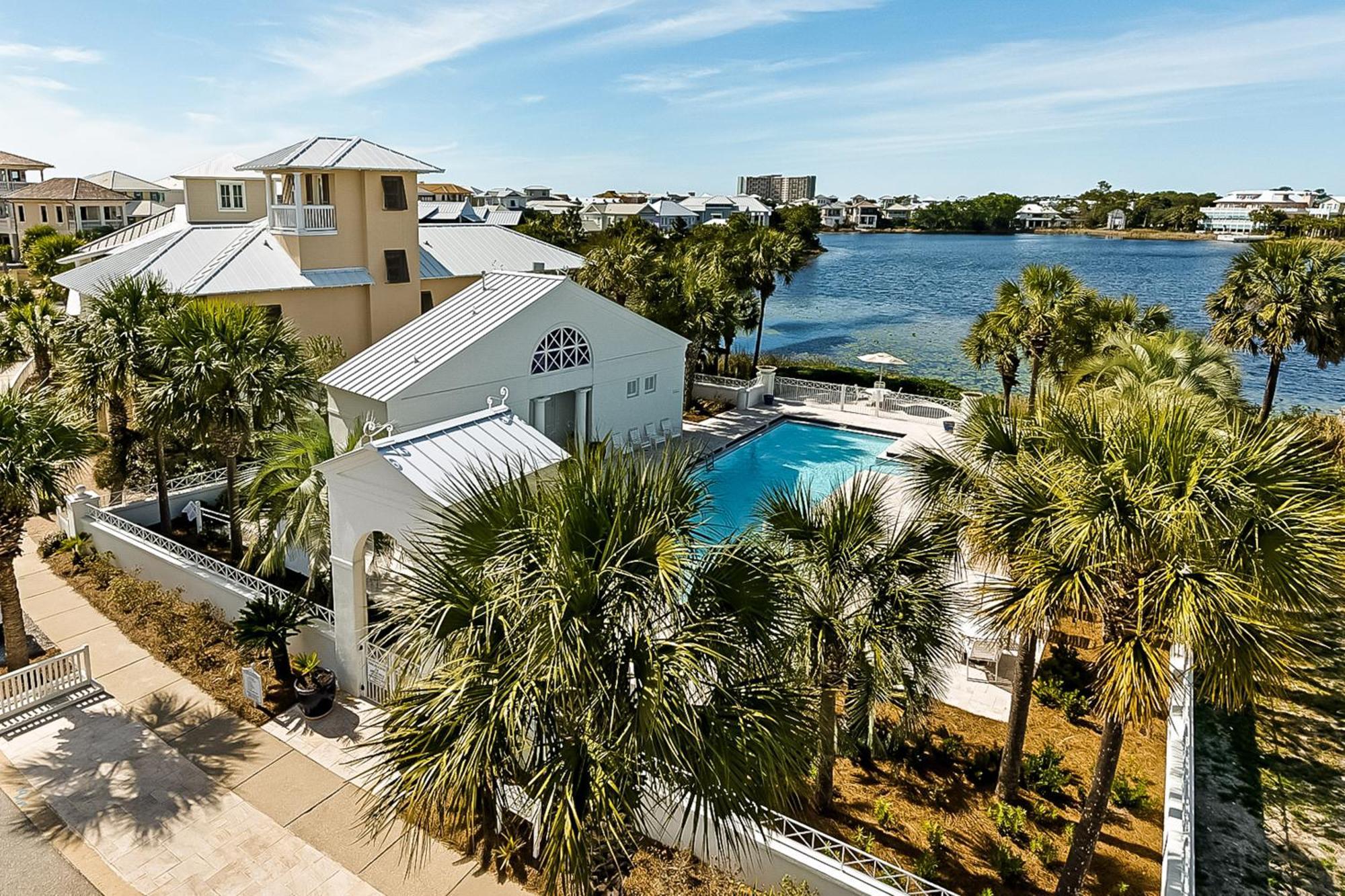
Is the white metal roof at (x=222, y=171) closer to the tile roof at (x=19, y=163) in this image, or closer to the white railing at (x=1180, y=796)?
the white railing at (x=1180, y=796)

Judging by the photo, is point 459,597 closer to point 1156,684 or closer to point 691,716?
point 691,716

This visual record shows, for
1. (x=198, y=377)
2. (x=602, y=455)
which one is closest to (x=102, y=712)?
(x=198, y=377)

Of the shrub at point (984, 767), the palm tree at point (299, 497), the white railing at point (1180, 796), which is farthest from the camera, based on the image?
the palm tree at point (299, 497)

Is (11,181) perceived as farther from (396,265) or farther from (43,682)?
(43,682)

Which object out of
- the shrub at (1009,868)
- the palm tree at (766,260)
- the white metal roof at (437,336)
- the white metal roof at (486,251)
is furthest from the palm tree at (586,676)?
the palm tree at (766,260)

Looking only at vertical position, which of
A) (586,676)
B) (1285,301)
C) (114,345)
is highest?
(1285,301)

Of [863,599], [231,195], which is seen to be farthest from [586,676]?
[231,195]
